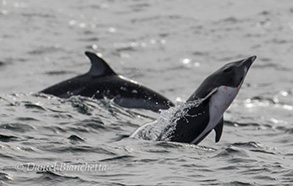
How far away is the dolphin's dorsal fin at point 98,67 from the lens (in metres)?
15.8

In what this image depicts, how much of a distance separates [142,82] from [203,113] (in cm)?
998

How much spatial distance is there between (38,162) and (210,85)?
123 inches

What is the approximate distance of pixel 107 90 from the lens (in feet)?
52.5

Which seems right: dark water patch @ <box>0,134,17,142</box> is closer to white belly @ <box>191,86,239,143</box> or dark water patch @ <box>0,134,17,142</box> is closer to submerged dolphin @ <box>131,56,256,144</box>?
submerged dolphin @ <box>131,56,256,144</box>

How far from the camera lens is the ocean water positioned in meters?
10.5

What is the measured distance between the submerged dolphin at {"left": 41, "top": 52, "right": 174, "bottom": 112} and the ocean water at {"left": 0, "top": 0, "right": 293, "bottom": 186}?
1.09 ft

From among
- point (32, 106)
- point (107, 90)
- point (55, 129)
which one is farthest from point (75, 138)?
point (107, 90)

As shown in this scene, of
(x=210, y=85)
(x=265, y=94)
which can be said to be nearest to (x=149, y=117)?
(x=210, y=85)

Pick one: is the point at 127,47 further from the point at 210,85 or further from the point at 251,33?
the point at 210,85

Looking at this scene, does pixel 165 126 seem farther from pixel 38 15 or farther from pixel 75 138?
pixel 38 15

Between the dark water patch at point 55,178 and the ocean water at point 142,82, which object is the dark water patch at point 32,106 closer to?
the ocean water at point 142,82

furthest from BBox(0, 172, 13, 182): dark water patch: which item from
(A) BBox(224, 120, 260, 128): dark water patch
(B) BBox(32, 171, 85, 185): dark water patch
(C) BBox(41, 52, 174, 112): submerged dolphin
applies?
(A) BBox(224, 120, 260, 128): dark water patch

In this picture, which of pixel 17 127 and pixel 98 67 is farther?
Answer: pixel 98 67

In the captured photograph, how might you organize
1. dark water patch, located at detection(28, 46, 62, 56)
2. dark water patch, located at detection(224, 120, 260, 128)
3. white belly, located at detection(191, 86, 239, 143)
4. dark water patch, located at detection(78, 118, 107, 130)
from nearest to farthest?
white belly, located at detection(191, 86, 239, 143) → dark water patch, located at detection(78, 118, 107, 130) → dark water patch, located at detection(224, 120, 260, 128) → dark water patch, located at detection(28, 46, 62, 56)
